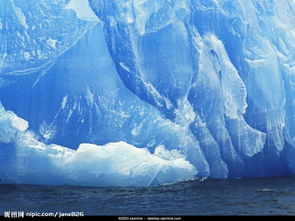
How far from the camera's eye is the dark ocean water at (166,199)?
861cm

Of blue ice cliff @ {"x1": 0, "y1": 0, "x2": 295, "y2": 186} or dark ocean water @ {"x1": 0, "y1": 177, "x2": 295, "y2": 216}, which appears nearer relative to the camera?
dark ocean water @ {"x1": 0, "y1": 177, "x2": 295, "y2": 216}

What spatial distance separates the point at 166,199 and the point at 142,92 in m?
2.76

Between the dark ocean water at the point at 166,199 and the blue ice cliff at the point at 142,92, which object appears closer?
the dark ocean water at the point at 166,199

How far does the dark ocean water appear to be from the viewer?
8609 millimetres

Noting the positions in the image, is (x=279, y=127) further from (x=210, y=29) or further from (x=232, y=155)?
(x=210, y=29)

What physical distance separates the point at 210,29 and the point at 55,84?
381 centimetres

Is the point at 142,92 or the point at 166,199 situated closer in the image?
the point at 166,199

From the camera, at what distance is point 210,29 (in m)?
12.1

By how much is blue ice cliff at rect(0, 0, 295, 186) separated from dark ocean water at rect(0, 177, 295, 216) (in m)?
0.43

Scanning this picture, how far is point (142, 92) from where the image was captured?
37.1ft

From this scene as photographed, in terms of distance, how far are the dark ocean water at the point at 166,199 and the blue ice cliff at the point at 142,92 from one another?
16.8 inches

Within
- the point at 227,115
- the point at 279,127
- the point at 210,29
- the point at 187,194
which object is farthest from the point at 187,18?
the point at 187,194

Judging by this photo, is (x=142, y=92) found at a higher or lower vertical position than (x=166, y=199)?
higher

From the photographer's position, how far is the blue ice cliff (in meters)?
10.7
